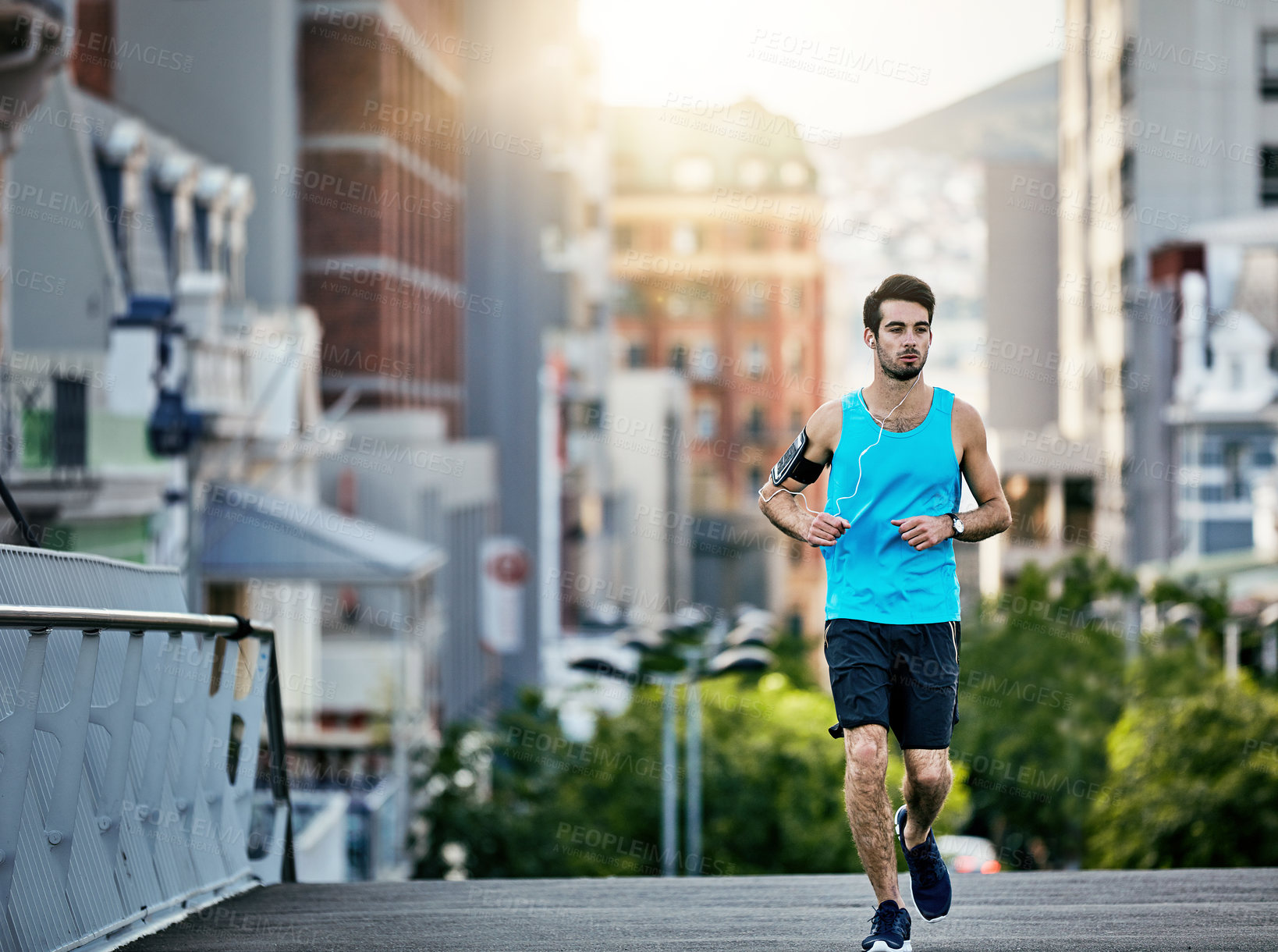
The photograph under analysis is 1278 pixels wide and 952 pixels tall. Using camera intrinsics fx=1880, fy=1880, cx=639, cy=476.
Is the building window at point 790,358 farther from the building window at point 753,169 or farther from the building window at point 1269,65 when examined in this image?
the building window at point 1269,65

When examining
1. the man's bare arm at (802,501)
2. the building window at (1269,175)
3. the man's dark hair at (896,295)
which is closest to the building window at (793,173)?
the building window at (1269,175)

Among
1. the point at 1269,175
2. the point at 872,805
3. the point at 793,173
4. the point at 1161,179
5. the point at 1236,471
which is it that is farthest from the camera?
the point at 793,173

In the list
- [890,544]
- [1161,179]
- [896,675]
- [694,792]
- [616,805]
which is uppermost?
[1161,179]

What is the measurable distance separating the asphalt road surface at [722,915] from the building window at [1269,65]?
4860 centimetres

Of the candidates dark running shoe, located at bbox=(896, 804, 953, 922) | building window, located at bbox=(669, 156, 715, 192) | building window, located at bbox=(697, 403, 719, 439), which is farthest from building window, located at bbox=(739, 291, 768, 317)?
dark running shoe, located at bbox=(896, 804, 953, 922)

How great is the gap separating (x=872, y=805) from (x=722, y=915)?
1.15 m

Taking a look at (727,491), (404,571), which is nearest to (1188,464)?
(404,571)

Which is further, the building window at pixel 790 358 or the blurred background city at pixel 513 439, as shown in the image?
the building window at pixel 790 358

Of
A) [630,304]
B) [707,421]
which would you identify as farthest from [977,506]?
[707,421]

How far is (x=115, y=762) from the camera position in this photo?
6.13 metres

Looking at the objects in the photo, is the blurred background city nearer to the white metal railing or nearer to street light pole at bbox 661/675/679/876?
street light pole at bbox 661/675/679/876

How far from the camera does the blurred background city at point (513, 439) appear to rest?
19969mm

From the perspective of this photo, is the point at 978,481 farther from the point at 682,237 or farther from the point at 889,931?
the point at 682,237

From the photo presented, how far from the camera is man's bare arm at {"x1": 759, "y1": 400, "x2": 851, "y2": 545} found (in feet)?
18.6
